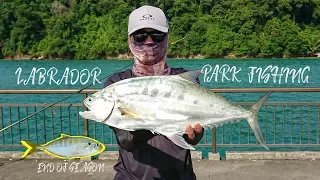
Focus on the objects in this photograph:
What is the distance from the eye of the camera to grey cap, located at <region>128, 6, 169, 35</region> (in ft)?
7.86

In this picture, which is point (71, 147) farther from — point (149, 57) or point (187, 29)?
point (187, 29)

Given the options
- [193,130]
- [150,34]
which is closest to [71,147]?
[150,34]

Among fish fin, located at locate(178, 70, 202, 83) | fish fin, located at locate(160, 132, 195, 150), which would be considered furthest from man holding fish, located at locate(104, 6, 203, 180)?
fish fin, located at locate(178, 70, 202, 83)

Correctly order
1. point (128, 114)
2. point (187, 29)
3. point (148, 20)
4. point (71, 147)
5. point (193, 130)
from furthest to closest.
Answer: point (187, 29), point (71, 147), point (148, 20), point (193, 130), point (128, 114)

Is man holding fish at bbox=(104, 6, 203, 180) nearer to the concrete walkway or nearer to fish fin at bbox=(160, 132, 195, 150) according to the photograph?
fish fin at bbox=(160, 132, 195, 150)

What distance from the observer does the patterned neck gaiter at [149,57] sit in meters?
2.53

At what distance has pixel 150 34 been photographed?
2.49 metres

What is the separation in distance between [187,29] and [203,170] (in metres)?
88.3

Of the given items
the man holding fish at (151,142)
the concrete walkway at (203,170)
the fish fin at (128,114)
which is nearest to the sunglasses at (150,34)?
the man holding fish at (151,142)

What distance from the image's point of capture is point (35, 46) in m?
94.7

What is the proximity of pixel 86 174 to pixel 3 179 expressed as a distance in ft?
4.09

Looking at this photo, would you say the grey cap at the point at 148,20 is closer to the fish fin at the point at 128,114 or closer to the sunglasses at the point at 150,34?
the sunglasses at the point at 150,34

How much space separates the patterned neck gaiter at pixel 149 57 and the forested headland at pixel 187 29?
7939 centimetres

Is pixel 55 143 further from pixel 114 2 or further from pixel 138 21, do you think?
pixel 114 2
